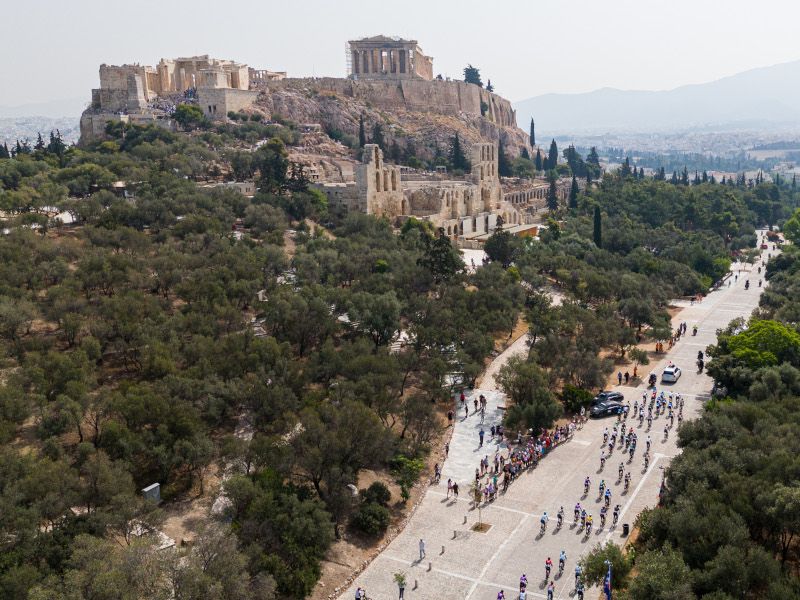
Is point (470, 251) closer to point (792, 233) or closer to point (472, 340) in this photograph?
point (472, 340)

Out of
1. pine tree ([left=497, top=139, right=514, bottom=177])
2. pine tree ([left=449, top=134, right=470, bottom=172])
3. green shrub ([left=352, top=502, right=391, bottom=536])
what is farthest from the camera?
pine tree ([left=497, top=139, right=514, bottom=177])


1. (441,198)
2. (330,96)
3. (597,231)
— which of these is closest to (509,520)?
(441,198)

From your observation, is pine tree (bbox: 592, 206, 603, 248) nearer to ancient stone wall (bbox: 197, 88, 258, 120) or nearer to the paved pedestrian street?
the paved pedestrian street

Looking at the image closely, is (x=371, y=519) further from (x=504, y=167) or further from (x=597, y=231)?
(x=504, y=167)

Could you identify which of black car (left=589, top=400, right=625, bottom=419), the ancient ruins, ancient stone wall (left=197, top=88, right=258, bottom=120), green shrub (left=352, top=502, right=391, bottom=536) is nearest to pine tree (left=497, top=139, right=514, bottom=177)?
the ancient ruins

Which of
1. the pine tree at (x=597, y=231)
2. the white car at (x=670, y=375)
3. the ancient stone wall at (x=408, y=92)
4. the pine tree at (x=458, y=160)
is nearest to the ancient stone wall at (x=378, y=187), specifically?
the pine tree at (x=597, y=231)

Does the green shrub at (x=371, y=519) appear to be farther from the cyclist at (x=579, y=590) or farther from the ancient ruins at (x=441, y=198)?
the ancient ruins at (x=441, y=198)

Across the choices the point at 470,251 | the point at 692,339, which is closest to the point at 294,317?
the point at 692,339
